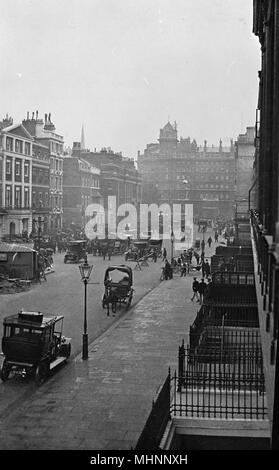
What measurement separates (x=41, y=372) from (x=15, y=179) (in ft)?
169

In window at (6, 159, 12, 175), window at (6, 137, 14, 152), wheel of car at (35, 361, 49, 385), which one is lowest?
wheel of car at (35, 361, 49, 385)

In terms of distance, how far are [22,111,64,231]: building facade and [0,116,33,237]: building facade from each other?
6670mm

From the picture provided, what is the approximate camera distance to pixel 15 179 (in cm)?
6469

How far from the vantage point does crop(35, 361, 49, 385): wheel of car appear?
15.0 m

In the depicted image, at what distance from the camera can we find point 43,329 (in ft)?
50.7

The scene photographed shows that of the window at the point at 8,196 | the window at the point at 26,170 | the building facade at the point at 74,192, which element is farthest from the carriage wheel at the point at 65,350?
the building facade at the point at 74,192

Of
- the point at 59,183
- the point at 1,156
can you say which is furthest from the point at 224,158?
the point at 1,156

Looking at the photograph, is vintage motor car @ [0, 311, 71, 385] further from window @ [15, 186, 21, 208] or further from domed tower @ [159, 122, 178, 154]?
domed tower @ [159, 122, 178, 154]

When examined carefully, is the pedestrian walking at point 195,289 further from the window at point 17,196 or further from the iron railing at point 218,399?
the window at point 17,196

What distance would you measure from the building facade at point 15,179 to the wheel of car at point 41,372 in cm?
4517
